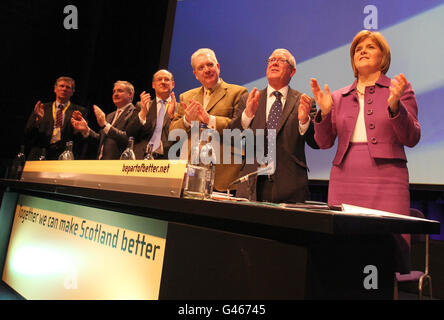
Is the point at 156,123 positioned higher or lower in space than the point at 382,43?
lower

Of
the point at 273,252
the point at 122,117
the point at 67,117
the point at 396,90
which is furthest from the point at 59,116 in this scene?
the point at 273,252

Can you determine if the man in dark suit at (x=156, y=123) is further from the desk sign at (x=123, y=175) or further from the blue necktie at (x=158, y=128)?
the desk sign at (x=123, y=175)

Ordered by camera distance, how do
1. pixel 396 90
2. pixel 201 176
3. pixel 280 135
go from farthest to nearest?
pixel 280 135 → pixel 396 90 → pixel 201 176

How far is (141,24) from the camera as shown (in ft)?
15.1

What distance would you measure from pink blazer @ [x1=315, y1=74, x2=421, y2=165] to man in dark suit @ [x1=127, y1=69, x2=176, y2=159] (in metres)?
1.26

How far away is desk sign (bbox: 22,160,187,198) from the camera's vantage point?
48.3 inches

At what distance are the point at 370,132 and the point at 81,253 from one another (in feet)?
4.70

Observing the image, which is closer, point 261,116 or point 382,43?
point 382,43

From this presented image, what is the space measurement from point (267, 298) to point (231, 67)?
2.76 m

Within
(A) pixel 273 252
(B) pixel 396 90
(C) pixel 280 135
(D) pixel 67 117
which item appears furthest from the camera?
(D) pixel 67 117

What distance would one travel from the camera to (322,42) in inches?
112

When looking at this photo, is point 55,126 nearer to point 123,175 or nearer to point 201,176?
point 123,175

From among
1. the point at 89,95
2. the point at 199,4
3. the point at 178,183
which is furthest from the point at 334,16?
the point at 89,95

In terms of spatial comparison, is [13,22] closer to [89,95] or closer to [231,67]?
[89,95]
